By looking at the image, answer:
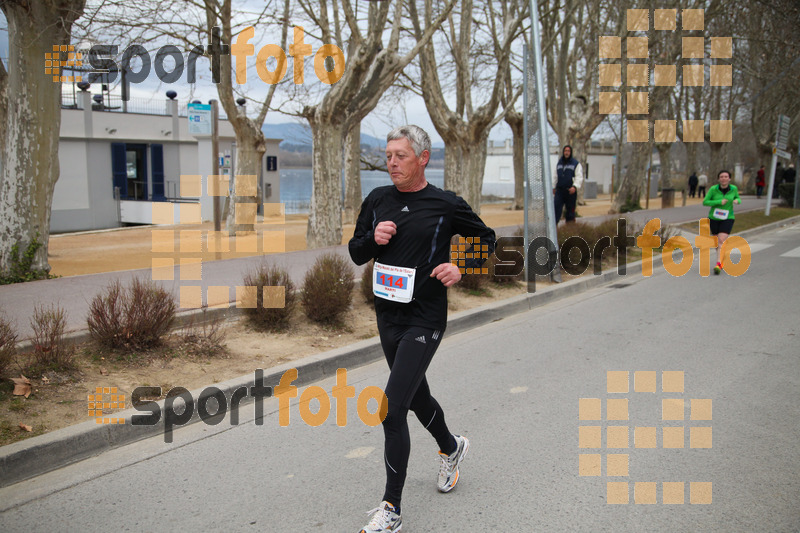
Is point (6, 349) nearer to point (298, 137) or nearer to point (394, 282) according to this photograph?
point (394, 282)

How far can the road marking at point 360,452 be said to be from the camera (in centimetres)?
475

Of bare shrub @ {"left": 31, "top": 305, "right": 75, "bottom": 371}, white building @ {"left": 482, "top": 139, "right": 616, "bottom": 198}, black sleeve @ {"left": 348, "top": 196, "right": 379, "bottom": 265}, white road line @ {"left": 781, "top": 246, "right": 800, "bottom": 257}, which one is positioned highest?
white building @ {"left": 482, "top": 139, "right": 616, "bottom": 198}

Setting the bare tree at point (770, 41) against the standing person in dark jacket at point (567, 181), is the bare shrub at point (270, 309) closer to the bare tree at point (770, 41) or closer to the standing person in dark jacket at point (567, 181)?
the standing person in dark jacket at point (567, 181)

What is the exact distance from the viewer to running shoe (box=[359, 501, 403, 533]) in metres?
3.59

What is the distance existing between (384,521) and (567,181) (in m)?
12.1

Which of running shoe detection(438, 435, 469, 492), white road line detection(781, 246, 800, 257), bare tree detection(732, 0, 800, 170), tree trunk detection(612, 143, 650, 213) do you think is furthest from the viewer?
tree trunk detection(612, 143, 650, 213)

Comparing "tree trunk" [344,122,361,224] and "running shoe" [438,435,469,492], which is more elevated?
"tree trunk" [344,122,361,224]

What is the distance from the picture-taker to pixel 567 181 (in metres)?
14.7

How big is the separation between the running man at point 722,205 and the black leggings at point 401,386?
1043 centimetres

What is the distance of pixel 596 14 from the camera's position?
79.9ft

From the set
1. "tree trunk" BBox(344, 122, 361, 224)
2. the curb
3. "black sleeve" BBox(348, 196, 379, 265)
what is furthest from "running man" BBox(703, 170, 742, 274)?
"tree trunk" BBox(344, 122, 361, 224)

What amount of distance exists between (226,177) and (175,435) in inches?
653

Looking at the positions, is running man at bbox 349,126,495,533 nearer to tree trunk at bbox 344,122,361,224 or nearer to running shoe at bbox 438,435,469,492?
running shoe at bbox 438,435,469,492

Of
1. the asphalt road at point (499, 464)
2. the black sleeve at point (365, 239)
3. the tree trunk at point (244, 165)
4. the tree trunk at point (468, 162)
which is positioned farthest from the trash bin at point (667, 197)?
the black sleeve at point (365, 239)
